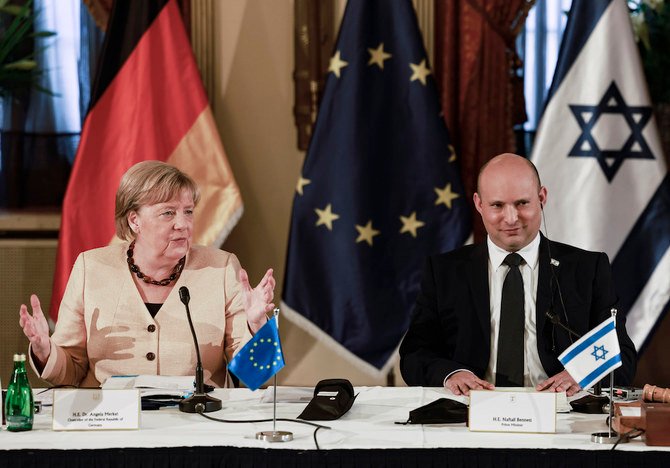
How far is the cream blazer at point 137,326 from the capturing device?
125 inches

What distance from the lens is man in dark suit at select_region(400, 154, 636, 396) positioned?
3.06m

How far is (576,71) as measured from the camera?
459 centimetres

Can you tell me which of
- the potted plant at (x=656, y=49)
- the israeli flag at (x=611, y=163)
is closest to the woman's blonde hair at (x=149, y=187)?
the israeli flag at (x=611, y=163)

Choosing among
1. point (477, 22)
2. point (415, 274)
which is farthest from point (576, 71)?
point (415, 274)

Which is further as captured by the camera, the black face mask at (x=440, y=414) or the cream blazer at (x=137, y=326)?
the cream blazer at (x=137, y=326)

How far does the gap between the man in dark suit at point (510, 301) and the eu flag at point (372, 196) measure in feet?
4.52

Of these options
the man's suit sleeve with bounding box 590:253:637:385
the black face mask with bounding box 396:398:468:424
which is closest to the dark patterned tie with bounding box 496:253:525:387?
the man's suit sleeve with bounding box 590:253:637:385

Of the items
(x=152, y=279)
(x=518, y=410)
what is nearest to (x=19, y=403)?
(x=152, y=279)

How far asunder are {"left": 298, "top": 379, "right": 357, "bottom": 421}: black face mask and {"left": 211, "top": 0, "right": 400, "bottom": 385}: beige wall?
2.39 m

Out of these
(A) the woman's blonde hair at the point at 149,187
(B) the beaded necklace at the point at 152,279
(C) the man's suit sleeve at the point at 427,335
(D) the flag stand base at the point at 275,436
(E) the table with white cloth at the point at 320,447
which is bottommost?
(E) the table with white cloth at the point at 320,447

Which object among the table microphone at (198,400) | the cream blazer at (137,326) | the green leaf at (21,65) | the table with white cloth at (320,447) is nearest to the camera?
the table with white cloth at (320,447)

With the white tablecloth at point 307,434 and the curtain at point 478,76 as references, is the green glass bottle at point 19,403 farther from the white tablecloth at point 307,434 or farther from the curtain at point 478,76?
the curtain at point 478,76

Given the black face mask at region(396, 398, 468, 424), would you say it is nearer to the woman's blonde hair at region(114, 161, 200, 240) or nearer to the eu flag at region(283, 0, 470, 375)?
the woman's blonde hair at region(114, 161, 200, 240)

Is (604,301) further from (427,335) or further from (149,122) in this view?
(149,122)
